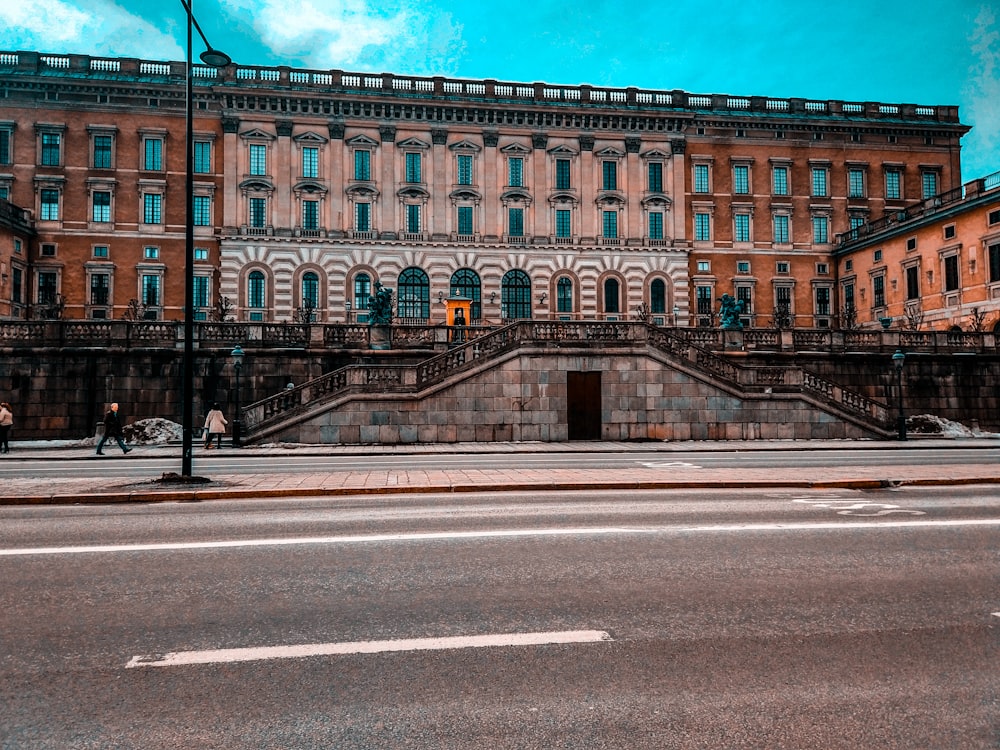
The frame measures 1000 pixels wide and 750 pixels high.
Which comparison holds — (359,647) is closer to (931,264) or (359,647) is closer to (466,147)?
(931,264)

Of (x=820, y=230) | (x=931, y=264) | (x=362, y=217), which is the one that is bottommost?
(x=931, y=264)

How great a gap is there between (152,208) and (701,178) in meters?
44.4

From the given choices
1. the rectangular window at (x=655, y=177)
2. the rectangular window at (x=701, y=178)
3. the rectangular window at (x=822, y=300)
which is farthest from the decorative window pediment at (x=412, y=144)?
the rectangular window at (x=822, y=300)

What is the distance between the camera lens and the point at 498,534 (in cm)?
873

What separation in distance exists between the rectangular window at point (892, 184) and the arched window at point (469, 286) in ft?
122

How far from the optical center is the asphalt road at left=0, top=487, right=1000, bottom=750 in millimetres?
3879

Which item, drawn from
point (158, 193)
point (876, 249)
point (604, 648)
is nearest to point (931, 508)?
point (604, 648)

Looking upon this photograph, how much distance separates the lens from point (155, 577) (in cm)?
675

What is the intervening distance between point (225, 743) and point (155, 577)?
11.7 feet

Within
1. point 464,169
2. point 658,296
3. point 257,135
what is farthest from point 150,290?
point 658,296

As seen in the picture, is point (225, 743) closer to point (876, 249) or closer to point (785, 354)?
point (785, 354)

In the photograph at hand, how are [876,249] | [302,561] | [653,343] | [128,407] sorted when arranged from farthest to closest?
[876,249], [128,407], [653,343], [302,561]

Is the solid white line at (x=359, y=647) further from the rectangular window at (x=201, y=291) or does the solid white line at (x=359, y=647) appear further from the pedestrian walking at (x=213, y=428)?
the rectangular window at (x=201, y=291)

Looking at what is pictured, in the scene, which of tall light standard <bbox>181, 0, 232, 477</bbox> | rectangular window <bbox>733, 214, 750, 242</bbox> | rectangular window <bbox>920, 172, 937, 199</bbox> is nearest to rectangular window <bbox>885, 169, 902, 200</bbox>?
rectangular window <bbox>920, 172, 937, 199</bbox>
